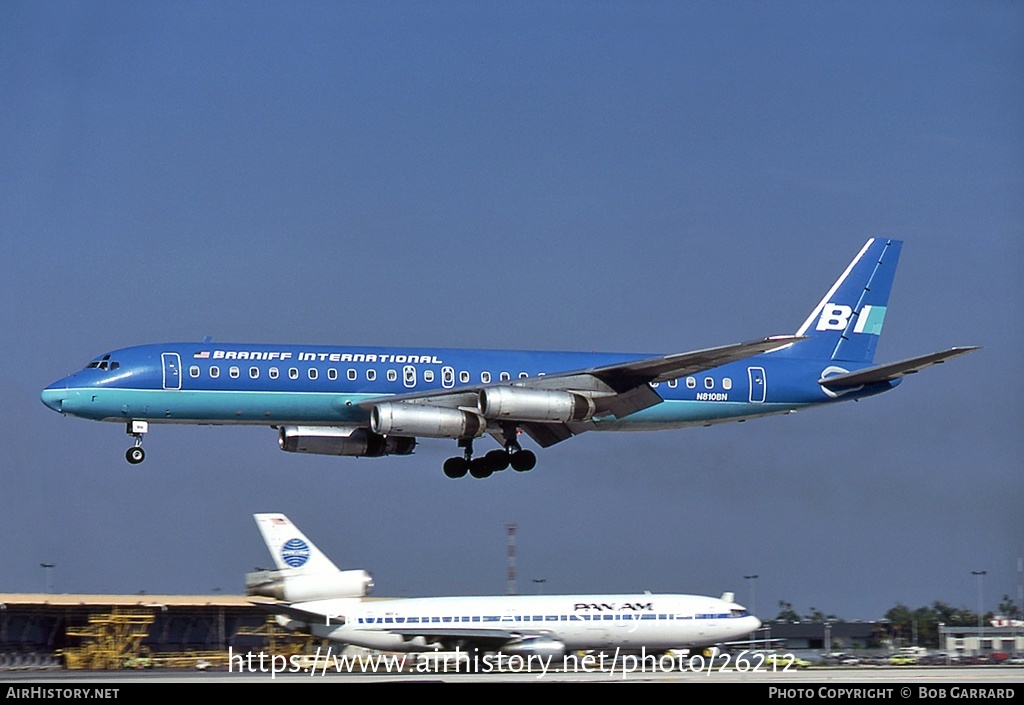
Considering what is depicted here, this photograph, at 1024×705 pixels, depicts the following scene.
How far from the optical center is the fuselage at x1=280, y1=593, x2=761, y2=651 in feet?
177

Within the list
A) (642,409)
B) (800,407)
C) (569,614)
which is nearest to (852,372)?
(800,407)

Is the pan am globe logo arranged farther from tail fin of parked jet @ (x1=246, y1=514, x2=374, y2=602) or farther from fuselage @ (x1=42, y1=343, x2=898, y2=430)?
fuselage @ (x1=42, y1=343, x2=898, y2=430)

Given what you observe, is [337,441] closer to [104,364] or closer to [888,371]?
[104,364]

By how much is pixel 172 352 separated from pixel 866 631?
44.4 meters

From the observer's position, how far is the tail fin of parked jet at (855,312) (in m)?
63.2

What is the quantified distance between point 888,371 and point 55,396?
101 ft

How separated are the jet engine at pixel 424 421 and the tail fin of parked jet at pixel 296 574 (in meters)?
8.36

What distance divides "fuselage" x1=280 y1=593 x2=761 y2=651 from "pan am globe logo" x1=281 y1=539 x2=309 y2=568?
431 cm

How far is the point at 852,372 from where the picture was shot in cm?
6072

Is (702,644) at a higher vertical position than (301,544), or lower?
lower

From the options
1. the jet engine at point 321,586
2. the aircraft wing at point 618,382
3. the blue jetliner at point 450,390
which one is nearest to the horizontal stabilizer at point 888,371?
the blue jetliner at point 450,390

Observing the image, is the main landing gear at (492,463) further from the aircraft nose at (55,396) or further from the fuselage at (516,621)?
the aircraft nose at (55,396)

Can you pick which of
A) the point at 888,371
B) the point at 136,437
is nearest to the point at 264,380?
the point at 136,437
